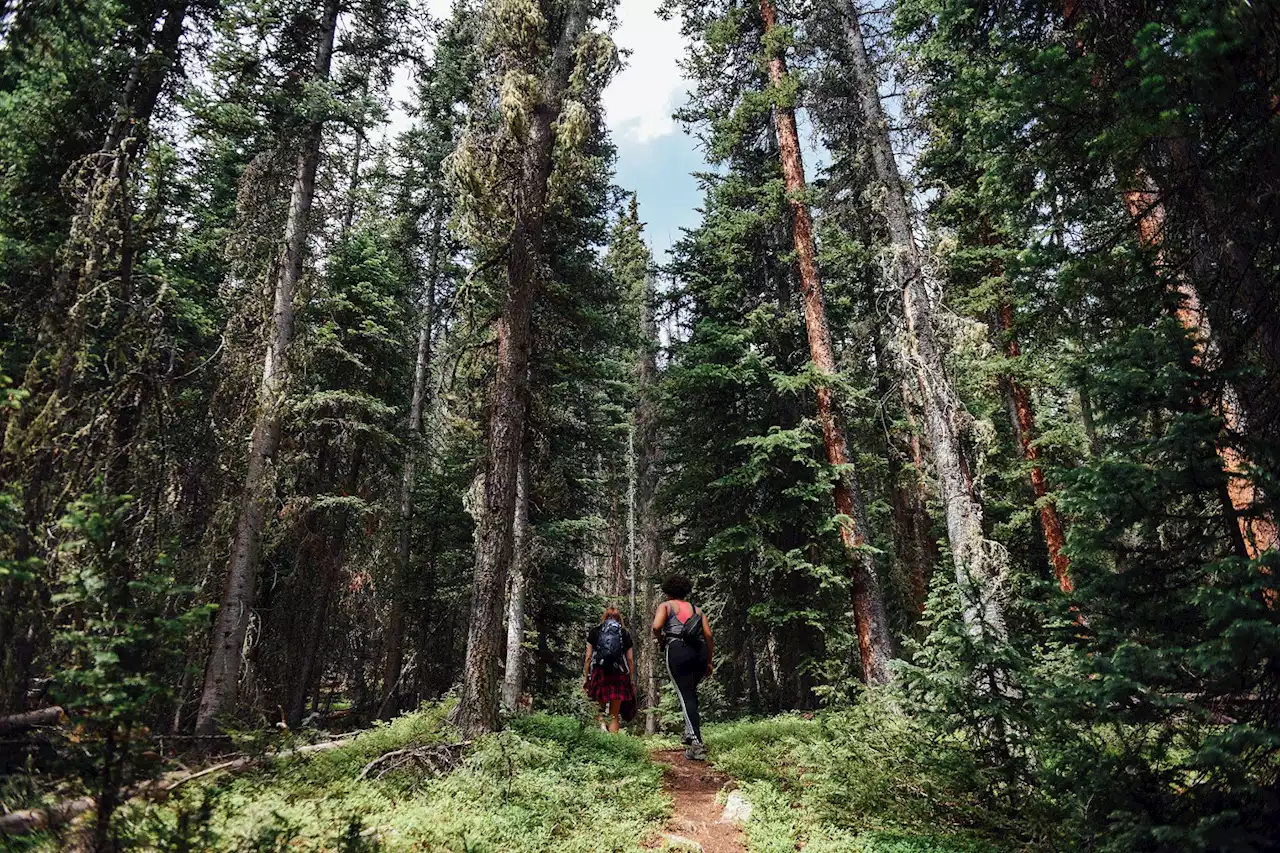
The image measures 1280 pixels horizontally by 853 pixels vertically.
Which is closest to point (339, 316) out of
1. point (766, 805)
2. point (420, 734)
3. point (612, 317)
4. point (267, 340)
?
point (267, 340)

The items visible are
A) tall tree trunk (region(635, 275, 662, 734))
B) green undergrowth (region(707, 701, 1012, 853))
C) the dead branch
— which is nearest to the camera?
green undergrowth (region(707, 701, 1012, 853))

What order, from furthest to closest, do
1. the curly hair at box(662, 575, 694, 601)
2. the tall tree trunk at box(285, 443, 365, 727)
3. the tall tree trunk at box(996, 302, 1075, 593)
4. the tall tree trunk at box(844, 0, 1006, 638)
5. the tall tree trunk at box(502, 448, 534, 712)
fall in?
the tall tree trunk at box(285, 443, 365, 727) → the tall tree trunk at box(996, 302, 1075, 593) → the tall tree trunk at box(502, 448, 534, 712) → the curly hair at box(662, 575, 694, 601) → the tall tree trunk at box(844, 0, 1006, 638)

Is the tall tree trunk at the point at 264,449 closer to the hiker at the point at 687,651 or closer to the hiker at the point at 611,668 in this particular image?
the hiker at the point at 611,668

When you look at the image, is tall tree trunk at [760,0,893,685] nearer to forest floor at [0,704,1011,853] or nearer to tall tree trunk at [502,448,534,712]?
forest floor at [0,704,1011,853]

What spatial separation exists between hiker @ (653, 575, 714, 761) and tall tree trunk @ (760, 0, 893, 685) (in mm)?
3138

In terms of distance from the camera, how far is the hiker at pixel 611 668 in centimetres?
961

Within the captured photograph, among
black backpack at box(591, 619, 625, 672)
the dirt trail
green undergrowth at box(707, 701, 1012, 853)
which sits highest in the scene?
black backpack at box(591, 619, 625, 672)

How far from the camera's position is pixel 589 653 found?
10.0m

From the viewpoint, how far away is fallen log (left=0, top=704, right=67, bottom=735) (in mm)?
4909

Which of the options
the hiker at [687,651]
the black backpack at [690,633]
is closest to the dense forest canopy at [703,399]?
the hiker at [687,651]

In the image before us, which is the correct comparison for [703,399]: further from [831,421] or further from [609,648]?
[609,648]

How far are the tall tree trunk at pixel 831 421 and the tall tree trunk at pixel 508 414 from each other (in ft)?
16.4

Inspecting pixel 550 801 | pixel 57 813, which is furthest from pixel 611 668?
pixel 57 813

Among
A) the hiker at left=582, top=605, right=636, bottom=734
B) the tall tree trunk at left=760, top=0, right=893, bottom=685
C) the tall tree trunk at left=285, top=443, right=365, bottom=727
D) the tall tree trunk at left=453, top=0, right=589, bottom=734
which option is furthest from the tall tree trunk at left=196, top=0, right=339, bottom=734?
the tall tree trunk at left=760, top=0, right=893, bottom=685
